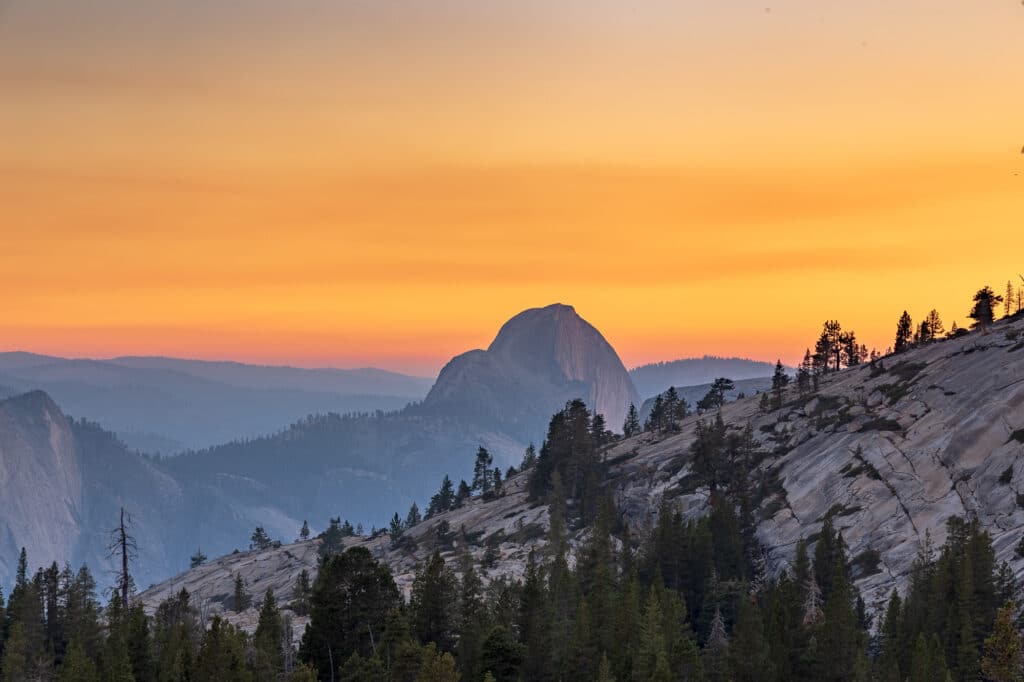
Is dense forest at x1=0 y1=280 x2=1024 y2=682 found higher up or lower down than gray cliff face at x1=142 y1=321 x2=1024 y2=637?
lower down

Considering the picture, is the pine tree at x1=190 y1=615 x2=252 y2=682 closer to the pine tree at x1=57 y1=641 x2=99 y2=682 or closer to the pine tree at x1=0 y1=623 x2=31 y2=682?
the pine tree at x1=57 y1=641 x2=99 y2=682

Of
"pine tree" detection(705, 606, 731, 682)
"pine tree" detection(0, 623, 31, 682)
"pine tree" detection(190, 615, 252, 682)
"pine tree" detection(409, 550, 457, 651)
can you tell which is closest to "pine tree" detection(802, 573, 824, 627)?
"pine tree" detection(705, 606, 731, 682)

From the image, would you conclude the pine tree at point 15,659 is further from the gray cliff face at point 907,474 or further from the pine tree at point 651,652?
the pine tree at point 651,652

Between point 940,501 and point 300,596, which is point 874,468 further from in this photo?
point 300,596

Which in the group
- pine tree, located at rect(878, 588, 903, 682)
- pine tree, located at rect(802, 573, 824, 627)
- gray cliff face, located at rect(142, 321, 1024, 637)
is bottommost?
pine tree, located at rect(878, 588, 903, 682)

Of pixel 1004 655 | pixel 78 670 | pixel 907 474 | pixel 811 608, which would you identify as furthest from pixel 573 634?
pixel 907 474

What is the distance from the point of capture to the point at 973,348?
198625mm

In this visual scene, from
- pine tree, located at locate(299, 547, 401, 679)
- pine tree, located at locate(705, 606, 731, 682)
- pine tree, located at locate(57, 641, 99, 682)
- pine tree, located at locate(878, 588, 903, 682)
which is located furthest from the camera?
pine tree, located at locate(299, 547, 401, 679)

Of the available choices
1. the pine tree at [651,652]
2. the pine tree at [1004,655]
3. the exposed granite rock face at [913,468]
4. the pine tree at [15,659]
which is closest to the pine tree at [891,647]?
the pine tree at [1004,655]

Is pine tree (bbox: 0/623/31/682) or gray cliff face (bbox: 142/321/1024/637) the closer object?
pine tree (bbox: 0/623/31/682)

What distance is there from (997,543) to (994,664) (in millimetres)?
40642

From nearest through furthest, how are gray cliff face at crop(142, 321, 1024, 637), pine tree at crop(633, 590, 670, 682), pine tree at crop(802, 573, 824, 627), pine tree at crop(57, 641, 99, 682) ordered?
pine tree at crop(633, 590, 670, 682) → pine tree at crop(57, 641, 99, 682) → pine tree at crop(802, 573, 824, 627) → gray cliff face at crop(142, 321, 1024, 637)

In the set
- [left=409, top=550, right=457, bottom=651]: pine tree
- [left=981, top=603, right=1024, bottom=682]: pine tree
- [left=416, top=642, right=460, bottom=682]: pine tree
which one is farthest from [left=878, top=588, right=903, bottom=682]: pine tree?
[left=409, top=550, right=457, bottom=651]: pine tree

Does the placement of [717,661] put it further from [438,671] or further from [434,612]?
[434,612]
